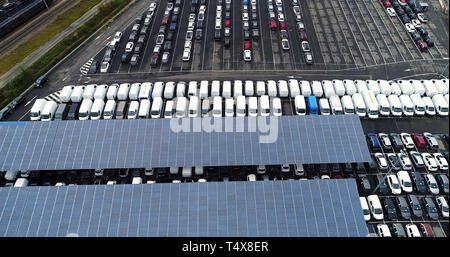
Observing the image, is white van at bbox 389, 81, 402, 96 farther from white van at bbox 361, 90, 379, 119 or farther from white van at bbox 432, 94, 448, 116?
white van at bbox 432, 94, 448, 116

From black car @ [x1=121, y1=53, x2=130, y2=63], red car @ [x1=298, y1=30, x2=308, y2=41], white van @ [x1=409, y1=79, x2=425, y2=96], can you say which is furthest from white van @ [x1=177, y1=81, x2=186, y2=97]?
white van @ [x1=409, y1=79, x2=425, y2=96]

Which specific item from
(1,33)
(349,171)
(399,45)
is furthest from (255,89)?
(1,33)

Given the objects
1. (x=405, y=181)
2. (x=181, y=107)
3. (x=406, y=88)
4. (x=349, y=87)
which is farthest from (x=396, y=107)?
(x=181, y=107)

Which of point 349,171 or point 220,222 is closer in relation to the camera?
point 220,222

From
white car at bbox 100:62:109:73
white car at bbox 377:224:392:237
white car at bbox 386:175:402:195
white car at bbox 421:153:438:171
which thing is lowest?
white car at bbox 377:224:392:237

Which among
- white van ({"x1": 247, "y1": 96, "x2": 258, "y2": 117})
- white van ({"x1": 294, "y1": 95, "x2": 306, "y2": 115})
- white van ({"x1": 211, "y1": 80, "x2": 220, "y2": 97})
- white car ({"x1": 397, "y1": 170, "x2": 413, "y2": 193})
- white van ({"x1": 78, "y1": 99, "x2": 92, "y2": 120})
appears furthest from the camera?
white van ({"x1": 211, "y1": 80, "x2": 220, "y2": 97})

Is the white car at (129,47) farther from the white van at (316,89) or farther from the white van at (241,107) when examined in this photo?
the white van at (316,89)
